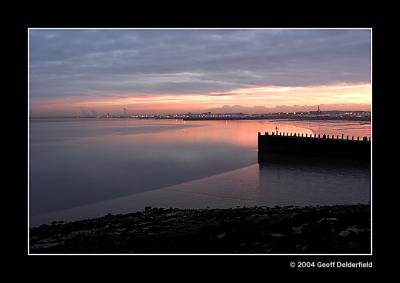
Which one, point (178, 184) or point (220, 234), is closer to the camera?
point (220, 234)

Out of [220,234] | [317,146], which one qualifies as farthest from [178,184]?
[317,146]

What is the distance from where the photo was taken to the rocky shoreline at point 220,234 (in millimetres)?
7086

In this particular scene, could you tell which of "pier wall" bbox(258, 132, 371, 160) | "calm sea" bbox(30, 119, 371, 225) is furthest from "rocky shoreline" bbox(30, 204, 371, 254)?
"pier wall" bbox(258, 132, 371, 160)

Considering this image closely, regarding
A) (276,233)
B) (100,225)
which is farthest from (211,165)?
(276,233)

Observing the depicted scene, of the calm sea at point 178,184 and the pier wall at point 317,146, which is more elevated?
the pier wall at point 317,146

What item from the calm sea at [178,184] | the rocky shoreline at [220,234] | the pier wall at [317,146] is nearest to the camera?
the rocky shoreline at [220,234]

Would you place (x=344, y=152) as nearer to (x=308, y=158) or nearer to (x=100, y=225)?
(x=308, y=158)

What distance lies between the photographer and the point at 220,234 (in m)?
8.11

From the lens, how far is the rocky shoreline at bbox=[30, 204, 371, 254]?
709 centimetres

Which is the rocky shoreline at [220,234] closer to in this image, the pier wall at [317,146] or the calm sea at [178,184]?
the calm sea at [178,184]

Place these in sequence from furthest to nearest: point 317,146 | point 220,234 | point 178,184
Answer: point 317,146 < point 178,184 < point 220,234

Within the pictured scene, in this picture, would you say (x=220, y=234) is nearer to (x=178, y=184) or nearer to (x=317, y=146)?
(x=178, y=184)

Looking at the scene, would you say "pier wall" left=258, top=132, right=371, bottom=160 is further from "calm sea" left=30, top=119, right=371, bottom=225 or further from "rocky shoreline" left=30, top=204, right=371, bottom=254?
"rocky shoreline" left=30, top=204, right=371, bottom=254

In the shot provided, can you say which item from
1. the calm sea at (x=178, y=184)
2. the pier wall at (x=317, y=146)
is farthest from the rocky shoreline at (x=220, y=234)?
the pier wall at (x=317, y=146)
